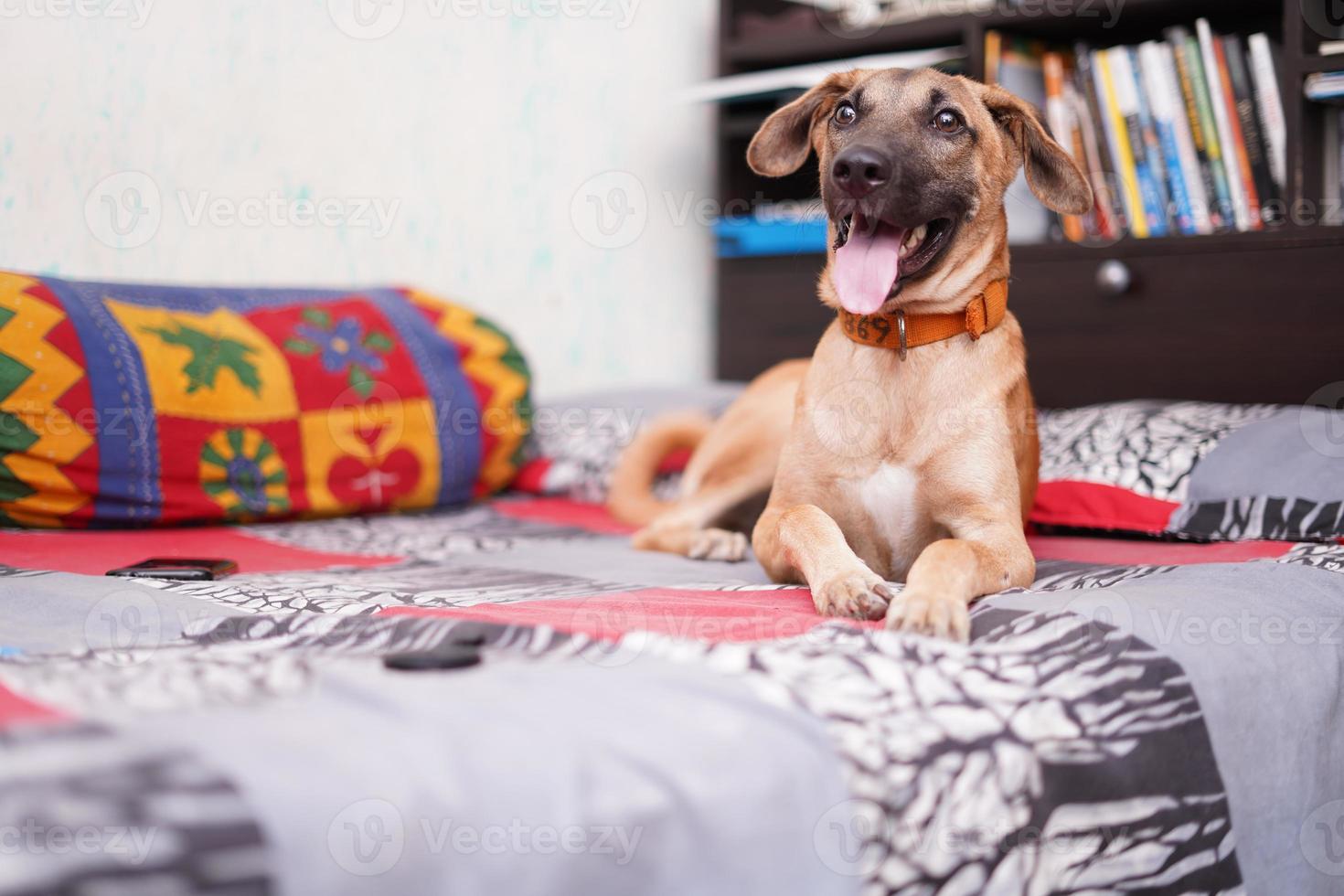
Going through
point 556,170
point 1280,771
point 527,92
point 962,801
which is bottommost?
point 1280,771

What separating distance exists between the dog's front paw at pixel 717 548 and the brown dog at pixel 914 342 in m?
0.28

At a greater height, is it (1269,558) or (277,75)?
Answer: (277,75)

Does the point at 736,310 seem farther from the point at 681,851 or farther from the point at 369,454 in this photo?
the point at 681,851

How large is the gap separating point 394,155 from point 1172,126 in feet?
6.37

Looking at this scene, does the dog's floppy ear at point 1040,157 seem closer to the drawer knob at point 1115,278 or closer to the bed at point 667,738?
the bed at point 667,738

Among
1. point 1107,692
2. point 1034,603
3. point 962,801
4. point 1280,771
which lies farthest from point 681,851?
point 1280,771

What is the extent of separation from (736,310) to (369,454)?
1428mm

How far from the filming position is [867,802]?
1074 mm

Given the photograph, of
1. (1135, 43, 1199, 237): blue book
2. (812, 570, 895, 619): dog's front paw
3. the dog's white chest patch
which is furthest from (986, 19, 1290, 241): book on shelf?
(812, 570, 895, 619): dog's front paw

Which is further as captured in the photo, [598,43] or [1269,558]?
[598,43]

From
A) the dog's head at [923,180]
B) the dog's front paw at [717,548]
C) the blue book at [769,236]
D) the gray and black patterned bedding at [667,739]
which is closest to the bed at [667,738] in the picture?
the gray and black patterned bedding at [667,739]

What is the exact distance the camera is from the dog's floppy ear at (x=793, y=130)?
2.11 metres

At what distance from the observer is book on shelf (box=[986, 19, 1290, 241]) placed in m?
2.67

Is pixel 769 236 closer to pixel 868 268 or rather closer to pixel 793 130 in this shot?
pixel 793 130
